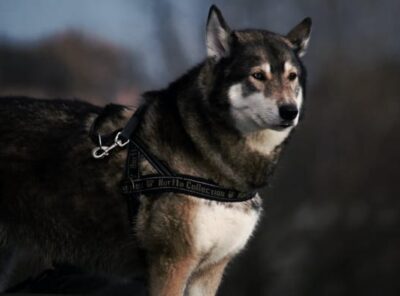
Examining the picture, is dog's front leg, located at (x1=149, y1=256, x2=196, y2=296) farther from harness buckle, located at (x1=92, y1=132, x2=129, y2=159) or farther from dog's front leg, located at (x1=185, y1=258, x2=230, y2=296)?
harness buckle, located at (x1=92, y1=132, x2=129, y2=159)

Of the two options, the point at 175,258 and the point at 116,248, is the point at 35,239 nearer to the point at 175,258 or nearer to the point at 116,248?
the point at 116,248

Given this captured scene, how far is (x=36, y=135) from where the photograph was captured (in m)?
3.57

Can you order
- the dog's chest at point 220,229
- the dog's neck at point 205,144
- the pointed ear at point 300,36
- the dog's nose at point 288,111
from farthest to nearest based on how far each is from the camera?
the pointed ear at point 300,36
the dog's neck at point 205,144
the dog's chest at point 220,229
the dog's nose at point 288,111

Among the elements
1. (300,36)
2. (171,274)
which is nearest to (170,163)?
(171,274)

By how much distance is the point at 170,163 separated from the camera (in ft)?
11.0

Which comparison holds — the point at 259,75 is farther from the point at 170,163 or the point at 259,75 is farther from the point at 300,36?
the point at 170,163

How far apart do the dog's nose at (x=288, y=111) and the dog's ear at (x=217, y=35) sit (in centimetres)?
40

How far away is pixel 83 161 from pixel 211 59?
0.75 m

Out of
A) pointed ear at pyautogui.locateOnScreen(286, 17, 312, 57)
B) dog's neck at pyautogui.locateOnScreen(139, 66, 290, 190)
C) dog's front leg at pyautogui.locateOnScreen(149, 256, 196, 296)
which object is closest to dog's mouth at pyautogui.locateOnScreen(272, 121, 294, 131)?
dog's neck at pyautogui.locateOnScreen(139, 66, 290, 190)

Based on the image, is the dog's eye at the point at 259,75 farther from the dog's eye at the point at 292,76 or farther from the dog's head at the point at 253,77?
the dog's eye at the point at 292,76

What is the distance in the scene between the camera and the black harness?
3.28 m

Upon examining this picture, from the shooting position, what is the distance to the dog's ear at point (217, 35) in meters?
3.30

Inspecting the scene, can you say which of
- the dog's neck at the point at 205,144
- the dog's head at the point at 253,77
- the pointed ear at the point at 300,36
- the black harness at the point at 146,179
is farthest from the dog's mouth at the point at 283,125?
the pointed ear at the point at 300,36

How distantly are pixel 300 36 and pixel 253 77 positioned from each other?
45cm
